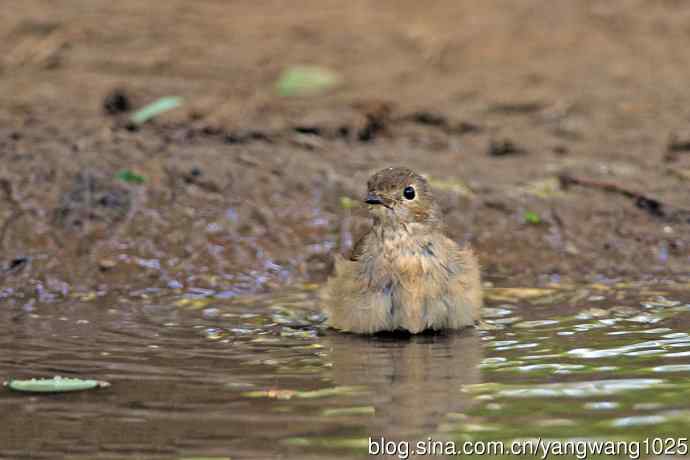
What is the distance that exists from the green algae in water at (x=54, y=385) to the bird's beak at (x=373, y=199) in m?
2.02

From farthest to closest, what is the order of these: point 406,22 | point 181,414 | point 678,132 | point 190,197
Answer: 1. point 406,22
2. point 678,132
3. point 190,197
4. point 181,414

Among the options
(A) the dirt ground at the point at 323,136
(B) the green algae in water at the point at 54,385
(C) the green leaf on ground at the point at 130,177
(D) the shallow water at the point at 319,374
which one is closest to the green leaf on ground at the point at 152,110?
(A) the dirt ground at the point at 323,136

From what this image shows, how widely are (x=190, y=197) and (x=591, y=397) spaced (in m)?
4.35

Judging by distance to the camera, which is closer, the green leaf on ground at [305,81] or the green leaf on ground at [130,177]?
the green leaf on ground at [130,177]

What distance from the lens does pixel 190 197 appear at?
27.2 ft

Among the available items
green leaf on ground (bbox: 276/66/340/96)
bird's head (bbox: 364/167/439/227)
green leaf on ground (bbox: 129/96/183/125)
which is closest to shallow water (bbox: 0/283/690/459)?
bird's head (bbox: 364/167/439/227)

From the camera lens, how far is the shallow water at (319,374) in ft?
13.4

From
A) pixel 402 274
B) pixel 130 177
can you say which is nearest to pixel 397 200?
pixel 402 274

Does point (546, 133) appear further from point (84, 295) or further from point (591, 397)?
point (591, 397)

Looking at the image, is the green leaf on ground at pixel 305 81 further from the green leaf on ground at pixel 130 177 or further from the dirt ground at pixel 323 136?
the green leaf on ground at pixel 130 177

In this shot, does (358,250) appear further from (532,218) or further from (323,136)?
(323,136)

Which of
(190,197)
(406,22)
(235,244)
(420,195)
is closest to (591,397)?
(420,195)

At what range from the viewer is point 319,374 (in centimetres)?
511

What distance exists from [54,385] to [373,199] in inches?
88.1
